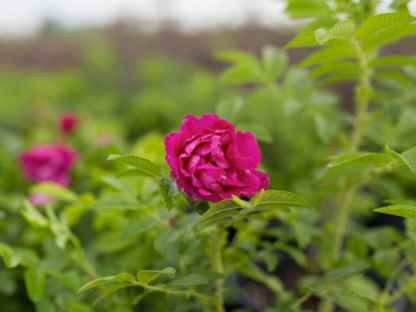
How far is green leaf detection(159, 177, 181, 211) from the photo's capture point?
40 centimetres

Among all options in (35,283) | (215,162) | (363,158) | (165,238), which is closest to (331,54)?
(363,158)

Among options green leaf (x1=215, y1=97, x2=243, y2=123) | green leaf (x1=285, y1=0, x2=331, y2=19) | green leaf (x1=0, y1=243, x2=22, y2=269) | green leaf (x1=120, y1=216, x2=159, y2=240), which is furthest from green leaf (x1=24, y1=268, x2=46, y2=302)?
green leaf (x1=285, y1=0, x2=331, y2=19)

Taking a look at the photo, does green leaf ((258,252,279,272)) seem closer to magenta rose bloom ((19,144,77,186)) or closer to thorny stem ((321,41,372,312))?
thorny stem ((321,41,372,312))

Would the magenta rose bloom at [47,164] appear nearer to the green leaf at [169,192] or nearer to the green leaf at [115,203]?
the green leaf at [115,203]

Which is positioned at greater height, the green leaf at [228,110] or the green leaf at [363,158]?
the green leaf at [228,110]

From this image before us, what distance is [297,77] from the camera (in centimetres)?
82

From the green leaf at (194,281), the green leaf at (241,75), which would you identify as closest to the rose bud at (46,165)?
the green leaf at (241,75)

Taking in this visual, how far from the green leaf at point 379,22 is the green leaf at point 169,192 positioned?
0.31 m

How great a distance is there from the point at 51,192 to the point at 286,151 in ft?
4.12

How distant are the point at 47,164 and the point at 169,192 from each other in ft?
2.17

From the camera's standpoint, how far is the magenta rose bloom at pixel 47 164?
0.94 metres

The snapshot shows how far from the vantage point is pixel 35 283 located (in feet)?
1.78

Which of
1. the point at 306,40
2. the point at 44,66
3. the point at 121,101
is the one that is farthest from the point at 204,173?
the point at 44,66

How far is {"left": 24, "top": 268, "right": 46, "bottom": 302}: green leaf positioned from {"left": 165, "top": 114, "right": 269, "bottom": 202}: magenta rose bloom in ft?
0.99
